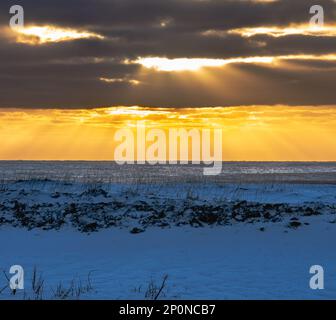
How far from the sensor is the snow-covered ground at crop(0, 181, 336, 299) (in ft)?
Result: 39.2

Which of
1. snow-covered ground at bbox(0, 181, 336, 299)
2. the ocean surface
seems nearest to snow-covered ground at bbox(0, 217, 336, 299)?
snow-covered ground at bbox(0, 181, 336, 299)

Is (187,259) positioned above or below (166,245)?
below

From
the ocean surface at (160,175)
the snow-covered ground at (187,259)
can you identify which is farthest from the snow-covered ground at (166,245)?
the ocean surface at (160,175)

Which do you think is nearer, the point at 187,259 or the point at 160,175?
the point at 187,259

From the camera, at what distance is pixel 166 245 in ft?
57.1

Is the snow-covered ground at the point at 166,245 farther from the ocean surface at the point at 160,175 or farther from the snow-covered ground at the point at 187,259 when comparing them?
the ocean surface at the point at 160,175

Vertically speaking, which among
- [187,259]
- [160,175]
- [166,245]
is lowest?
[187,259]

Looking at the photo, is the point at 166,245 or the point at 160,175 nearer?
the point at 166,245

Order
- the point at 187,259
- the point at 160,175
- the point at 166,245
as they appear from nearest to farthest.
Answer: the point at 187,259 → the point at 166,245 → the point at 160,175

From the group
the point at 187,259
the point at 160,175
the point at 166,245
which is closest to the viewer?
the point at 187,259

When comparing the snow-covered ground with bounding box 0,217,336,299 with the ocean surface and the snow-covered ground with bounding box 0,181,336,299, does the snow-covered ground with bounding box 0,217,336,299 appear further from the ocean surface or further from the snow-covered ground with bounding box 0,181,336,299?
the ocean surface

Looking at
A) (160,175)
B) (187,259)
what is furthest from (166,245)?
(160,175)

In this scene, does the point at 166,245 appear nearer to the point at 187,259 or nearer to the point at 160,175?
the point at 187,259
